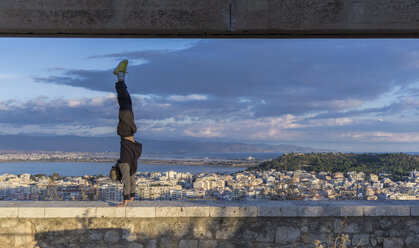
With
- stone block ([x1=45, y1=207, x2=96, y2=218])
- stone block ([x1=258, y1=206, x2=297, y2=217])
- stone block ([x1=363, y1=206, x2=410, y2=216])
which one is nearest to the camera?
stone block ([x1=45, y1=207, x2=96, y2=218])

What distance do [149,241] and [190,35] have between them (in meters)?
2.57

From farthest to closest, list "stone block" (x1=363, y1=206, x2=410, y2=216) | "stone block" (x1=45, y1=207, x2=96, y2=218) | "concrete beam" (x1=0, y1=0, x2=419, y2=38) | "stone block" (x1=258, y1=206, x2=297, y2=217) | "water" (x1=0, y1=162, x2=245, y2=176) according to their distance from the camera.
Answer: "water" (x1=0, y1=162, x2=245, y2=176) → "stone block" (x1=363, y1=206, x2=410, y2=216) → "stone block" (x1=258, y1=206, x2=297, y2=217) → "stone block" (x1=45, y1=207, x2=96, y2=218) → "concrete beam" (x1=0, y1=0, x2=419, y2=38)

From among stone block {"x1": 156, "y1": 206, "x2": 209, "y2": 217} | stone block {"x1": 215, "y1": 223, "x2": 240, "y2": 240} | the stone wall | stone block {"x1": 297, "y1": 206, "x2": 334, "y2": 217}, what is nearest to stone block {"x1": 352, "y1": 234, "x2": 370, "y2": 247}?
the stone wall

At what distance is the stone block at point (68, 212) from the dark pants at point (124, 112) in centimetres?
98

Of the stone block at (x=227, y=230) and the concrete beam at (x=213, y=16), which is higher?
the concrete beam at (x=213, y=16)

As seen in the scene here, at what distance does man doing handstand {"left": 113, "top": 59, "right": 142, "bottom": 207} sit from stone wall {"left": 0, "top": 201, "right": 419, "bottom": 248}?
1.08 feet

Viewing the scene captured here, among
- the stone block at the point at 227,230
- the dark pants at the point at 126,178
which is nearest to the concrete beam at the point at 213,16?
the dark pants at the point at 126,178

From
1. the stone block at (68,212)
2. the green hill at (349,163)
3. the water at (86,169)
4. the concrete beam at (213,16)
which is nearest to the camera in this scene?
the concrete beam at (213,16)

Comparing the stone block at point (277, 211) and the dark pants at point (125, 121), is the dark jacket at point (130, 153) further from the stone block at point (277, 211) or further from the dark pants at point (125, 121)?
the stone block at point (277, 211)

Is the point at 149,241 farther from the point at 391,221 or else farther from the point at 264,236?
the point at 391,221

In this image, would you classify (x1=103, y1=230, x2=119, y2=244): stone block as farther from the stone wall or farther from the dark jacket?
the dark jacket

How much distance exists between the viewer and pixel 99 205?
4.73 metres

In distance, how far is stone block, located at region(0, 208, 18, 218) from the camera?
182 inches

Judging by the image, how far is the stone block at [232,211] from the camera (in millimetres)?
4680
